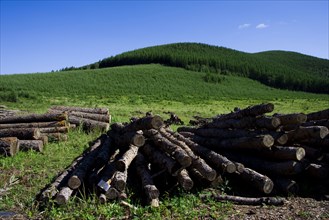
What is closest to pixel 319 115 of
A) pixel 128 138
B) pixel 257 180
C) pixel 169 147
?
pixel 257 180

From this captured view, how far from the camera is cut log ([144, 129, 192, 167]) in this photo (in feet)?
26.3

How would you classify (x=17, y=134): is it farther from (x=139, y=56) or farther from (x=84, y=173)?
(x=139, y=56)

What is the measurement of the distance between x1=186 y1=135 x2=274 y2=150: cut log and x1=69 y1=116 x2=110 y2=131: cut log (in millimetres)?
5285

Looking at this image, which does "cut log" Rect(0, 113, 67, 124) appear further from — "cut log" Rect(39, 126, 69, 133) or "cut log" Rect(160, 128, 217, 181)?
"cut log" Rect(160, 128, 217, 181)

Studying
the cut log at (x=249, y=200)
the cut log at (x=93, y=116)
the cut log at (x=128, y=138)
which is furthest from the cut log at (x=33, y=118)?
the cut log at (x=249, y=200)

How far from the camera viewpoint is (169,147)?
344 inches

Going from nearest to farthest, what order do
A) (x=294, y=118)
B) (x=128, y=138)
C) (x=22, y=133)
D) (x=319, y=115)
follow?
(x=294, y=118) < (x=128, y=138) < (x=319, y=115) < (x=22, y=133)

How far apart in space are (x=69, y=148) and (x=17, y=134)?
1.70m

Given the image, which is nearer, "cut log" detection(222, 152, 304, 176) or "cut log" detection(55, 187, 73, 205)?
"cut log" detection(55, 187, 73, 205)

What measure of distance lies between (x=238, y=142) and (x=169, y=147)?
1962 mm

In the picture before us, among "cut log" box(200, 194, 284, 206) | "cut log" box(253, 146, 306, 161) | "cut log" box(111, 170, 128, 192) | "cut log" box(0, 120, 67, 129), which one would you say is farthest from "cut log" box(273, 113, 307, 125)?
"cut log" box(0, 120, 67, 129)

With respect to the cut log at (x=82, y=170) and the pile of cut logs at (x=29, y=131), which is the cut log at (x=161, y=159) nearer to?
the cut log at (x=82, y=170)

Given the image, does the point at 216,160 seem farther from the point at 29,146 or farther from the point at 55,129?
the point at 55,129

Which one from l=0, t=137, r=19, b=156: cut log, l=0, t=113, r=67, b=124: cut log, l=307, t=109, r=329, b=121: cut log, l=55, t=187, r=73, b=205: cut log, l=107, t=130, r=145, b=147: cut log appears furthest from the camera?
l=0, t=113, r=67, b=124: cut log
